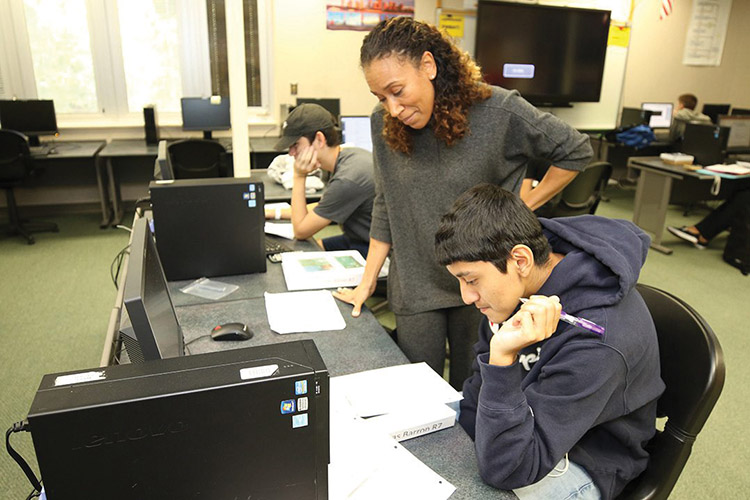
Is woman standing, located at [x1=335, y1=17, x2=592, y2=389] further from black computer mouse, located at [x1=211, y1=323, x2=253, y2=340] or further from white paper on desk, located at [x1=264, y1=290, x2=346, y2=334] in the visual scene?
black computer mouse, located at [x1=211, y1=323, x2=253, y2=340]

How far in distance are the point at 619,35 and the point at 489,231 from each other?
634cm

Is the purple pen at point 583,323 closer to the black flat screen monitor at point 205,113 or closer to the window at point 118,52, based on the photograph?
the black flat screen monitor at point 205,113

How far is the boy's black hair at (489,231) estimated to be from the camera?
1012 mm

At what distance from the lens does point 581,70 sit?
6027 millimetres

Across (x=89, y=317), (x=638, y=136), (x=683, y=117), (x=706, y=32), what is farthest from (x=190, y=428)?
(x=706, y=32)

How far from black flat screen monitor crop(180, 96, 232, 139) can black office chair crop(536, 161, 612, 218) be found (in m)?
2.97

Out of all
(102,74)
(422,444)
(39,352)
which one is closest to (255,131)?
(102,74)

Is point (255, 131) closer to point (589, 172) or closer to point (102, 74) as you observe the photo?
point (102, 74)

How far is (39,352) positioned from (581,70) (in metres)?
5.80

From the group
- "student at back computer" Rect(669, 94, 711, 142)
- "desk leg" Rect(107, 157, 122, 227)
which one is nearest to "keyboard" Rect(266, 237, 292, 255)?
"desk leg" Rect(107, 157, 122, 227)

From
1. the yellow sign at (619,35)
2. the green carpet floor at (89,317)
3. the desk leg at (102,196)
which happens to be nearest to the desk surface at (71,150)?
the desk leg at (102,196)

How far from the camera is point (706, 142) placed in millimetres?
4762

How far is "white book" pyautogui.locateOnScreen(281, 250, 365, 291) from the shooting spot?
6.10 feet

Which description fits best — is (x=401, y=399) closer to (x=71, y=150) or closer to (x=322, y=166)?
(x=322, y=166)
